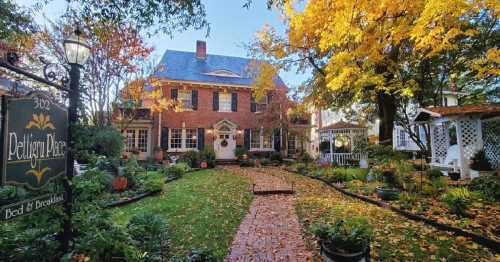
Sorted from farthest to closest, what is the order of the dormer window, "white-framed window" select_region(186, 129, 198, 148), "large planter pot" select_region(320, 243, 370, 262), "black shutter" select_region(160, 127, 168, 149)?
the dormer window
"white-framed window" select_region(186, 129, 198, 148)
"black shutter" select_region(160, 127, 168, 149)
"large planter pot" select_region(320, 243, 370, 262)

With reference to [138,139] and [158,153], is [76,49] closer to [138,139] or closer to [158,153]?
[158,153]

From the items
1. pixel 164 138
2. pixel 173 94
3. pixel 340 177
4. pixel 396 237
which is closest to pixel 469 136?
pixel 340 177

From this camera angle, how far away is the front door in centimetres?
1684

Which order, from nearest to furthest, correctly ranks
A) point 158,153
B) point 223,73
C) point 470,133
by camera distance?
point 470,133 < point 158,153 < point 223,73

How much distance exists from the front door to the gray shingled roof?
12.7 feet

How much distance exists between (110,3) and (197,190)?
229 inches

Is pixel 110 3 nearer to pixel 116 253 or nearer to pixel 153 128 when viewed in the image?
pixel 116 253

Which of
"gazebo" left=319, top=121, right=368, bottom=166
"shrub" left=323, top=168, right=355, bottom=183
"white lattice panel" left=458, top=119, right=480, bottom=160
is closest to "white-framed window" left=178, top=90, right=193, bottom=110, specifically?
"gazebo" left=319, top=121, right=368, bottom=166

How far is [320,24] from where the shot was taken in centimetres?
727

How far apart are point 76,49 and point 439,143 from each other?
14.4 meters

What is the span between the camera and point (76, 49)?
8.56 feet

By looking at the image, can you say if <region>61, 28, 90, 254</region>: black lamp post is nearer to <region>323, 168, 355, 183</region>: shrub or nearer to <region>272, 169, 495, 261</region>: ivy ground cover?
<region>272, 169, 495, 261</region>: ivy ground cover

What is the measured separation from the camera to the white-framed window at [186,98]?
16.4 m

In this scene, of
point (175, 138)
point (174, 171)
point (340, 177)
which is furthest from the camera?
point (175, 138)
